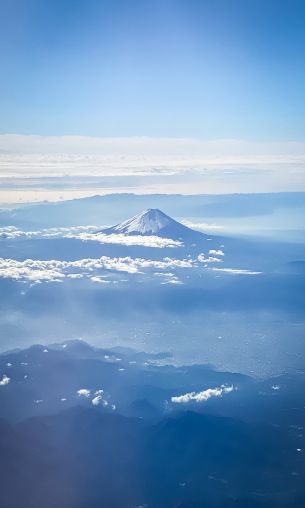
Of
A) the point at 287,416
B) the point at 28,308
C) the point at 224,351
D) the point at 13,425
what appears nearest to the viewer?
the point at 13,425

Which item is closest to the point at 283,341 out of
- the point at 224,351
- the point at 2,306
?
the point at 224,351

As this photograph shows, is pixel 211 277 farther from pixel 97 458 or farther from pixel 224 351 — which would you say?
pixel 97 458

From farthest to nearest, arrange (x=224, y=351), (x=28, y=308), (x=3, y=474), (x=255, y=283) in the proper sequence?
(x=255, y=283) → (x=28, y=308) → (x=224, y=351) → (x=3, y=474)

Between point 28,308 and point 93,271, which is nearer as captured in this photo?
point 28,308

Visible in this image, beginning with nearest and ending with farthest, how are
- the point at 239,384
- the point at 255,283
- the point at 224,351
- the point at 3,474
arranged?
the point at 3,474 → the point at 239,384 → the point at 224,351 → the point at 255,283

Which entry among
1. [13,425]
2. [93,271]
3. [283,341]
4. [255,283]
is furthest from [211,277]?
[13,425]

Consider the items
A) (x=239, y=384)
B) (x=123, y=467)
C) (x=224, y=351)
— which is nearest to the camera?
(x=123, y=467)

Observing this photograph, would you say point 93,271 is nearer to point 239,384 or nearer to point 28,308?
point 28,308

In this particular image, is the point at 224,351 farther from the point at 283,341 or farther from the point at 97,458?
the point at 97,458

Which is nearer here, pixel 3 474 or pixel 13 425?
pixel 3 474
